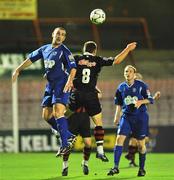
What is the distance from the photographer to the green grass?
1176 centimetres

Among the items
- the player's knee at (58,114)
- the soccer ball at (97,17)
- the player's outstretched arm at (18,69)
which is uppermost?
the soccer ball at (97,17)

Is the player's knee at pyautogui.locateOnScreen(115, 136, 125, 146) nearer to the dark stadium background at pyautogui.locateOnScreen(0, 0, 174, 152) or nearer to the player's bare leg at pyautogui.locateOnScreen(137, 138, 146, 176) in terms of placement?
the player's bare leg at pyautogui.locateOnScreen(137, 138, 146, 176)

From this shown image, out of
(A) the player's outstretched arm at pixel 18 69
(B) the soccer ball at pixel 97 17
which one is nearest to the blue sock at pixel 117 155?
(A) the player's outstretched arm at pixel 18 69

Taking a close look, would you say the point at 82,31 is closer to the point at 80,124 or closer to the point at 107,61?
the point at 80,124

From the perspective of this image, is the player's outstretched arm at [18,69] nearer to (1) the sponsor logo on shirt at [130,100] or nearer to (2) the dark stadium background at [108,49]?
(1) the sponsor logo on shirt at [130,100]

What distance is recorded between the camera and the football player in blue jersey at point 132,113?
39.4ft

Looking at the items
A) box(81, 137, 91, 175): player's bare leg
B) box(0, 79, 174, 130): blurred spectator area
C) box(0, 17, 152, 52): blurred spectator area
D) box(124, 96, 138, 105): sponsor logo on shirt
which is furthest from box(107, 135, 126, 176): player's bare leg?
box(0, 17, 152, 52): blurred spectator area

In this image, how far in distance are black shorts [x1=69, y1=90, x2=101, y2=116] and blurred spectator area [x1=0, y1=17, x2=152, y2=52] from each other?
1186 centimetres

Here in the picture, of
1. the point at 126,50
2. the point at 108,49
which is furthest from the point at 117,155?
the point at 108,49

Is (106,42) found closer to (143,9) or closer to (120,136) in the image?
(143,9)

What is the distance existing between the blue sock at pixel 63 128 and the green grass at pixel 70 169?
575mm

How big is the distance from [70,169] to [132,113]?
6.16 ft

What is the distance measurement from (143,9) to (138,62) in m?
2.54

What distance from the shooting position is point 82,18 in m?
25.6
